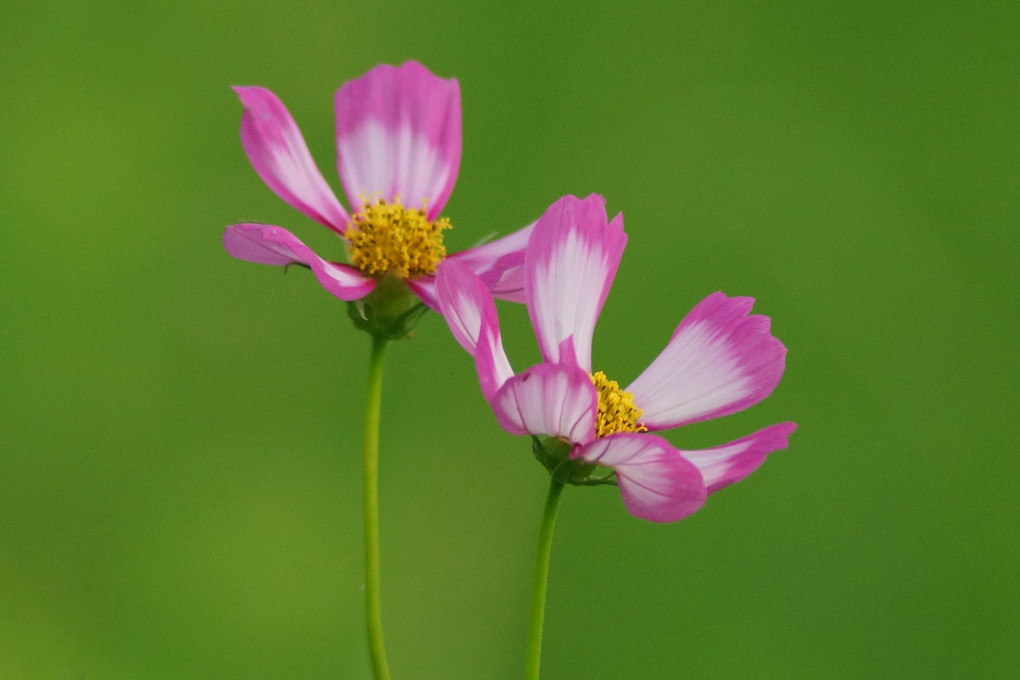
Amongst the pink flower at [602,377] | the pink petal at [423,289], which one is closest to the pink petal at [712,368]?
the pink flower at [602,377]

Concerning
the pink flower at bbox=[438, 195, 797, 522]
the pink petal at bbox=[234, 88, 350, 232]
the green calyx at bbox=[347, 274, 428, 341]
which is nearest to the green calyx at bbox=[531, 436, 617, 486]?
the pink flower at bbox=[438, 195, 797, 522]

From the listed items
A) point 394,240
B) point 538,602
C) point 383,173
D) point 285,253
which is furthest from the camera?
point 383,173

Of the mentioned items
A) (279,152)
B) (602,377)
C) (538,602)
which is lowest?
(538,602)

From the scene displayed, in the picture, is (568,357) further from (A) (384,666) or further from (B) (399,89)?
(B) (399,89)

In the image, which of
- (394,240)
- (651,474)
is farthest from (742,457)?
(394,240)

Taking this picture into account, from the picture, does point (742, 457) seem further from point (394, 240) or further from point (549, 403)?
point (394, 240)

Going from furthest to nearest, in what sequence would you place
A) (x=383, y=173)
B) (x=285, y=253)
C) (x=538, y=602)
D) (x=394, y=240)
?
(x=383, y=173) < (x=394, y=240) < (x=285, y=253) < (x=538, y=602)

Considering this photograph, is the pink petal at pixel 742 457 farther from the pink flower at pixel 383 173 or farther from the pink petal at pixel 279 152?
the pink petal at pixel 279 152

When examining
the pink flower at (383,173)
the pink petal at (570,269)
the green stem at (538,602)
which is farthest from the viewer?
the pink flower at (383,173)
